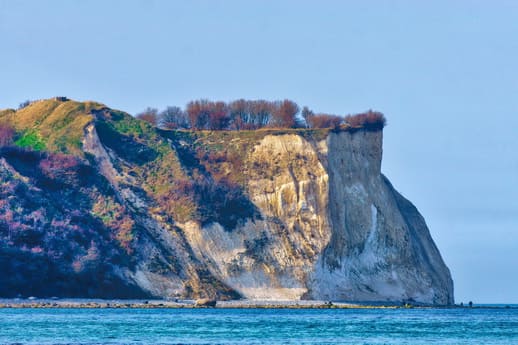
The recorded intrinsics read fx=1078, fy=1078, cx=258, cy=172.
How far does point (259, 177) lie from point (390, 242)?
51.0ft

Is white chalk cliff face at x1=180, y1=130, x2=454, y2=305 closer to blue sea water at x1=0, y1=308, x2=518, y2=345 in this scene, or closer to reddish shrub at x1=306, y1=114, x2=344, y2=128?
reddish shrub at x1=306, y1=114, x2=344, y2=128

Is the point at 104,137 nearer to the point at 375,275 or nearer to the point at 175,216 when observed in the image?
the point at 175,216

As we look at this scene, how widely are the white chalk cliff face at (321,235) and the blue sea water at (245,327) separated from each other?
9473mm

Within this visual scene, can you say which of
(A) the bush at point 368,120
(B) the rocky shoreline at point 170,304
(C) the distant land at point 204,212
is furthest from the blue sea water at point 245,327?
Result: (A) the bush at point 368,120

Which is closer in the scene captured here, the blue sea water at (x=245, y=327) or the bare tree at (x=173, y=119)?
the blue sea water at (x=245, y=327)

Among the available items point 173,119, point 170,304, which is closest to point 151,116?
point 173,119

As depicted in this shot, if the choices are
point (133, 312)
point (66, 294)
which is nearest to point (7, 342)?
point (133, 312)

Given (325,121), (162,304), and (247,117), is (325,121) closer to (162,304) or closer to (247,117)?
(247,117)

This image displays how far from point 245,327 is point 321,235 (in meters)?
36.2

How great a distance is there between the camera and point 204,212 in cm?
10962

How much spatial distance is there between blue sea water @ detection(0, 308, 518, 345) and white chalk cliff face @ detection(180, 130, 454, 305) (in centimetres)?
947

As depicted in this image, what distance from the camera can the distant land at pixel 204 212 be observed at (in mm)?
100562

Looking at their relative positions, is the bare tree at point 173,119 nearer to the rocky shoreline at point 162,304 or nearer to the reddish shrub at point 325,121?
the reddish shrub at point 325,121

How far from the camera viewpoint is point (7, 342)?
5616 centimetres
